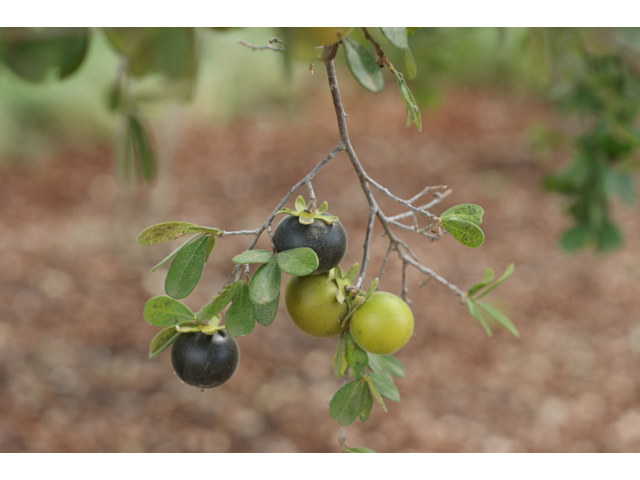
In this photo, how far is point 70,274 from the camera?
3740mm

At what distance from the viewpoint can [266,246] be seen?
361 centimetres

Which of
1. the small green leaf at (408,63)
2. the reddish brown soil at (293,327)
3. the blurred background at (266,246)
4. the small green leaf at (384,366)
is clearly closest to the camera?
the small green leaf at (408,63)

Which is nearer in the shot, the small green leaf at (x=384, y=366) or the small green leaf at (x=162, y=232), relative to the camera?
the small green leaf at (x=162, y=232)

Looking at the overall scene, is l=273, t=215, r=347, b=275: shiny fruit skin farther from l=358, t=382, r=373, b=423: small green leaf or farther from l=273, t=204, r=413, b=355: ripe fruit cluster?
l=358, t=382, r=373, b=423: small green leaf

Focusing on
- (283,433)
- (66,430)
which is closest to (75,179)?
(66,430)

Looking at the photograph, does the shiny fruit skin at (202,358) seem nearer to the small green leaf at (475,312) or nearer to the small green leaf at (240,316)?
the small green leaf at (240,316)

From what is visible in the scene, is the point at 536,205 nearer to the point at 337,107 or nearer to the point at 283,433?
the point at 283,433

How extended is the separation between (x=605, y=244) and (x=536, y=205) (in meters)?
3.30

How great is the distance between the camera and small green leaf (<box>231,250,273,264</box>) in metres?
0.65

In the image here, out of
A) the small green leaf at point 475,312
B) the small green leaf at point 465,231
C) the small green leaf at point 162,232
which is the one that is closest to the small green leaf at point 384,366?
the small green leaf at point 475,312

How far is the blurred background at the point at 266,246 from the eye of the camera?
176 centimetres

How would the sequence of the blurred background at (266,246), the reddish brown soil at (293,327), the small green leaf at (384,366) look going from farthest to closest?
1. the reddish brown soil at (293,327)
2. the blurred background at (266,246)
3. the small green leaf at (384,366)

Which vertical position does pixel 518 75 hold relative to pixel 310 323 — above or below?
above

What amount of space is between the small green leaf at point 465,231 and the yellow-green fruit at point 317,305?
7.0 inches
